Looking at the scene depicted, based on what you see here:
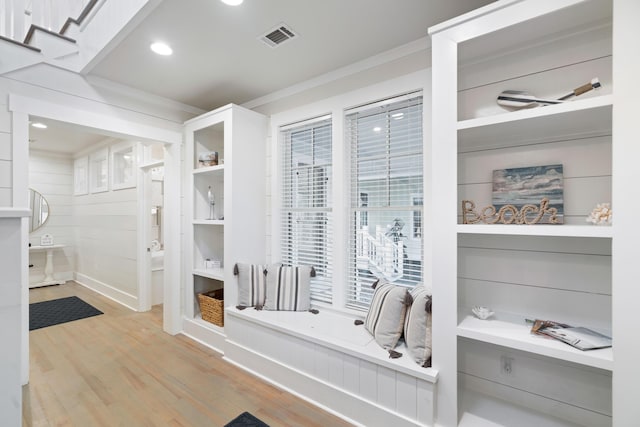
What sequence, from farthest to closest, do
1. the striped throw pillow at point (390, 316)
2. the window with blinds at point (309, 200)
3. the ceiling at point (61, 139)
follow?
the ceiling at point (61, 139)
the window with blinds at point (309, 200)
the striped throw pillow at point (390, 316)

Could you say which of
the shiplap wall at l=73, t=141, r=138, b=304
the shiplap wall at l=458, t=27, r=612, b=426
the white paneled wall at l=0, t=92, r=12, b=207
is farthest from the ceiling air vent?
the shiplap wall at l=73, t=141, r=138, b=304

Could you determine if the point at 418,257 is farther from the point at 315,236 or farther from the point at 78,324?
the point at 78,324

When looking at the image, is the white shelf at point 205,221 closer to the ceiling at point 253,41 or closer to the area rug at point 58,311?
the ceiling at point 253,41

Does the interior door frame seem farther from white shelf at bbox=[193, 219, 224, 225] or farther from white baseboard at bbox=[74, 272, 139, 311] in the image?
white baseboard at bbox=[74, 272, 139, 311]

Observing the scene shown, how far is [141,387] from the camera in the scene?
2.37 m

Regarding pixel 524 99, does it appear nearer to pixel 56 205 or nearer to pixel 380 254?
pixel 380 254

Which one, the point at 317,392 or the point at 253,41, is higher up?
the point at 253,41

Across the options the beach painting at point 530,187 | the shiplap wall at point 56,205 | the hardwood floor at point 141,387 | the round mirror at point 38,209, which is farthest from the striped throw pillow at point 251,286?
the round mirror at point 38,209

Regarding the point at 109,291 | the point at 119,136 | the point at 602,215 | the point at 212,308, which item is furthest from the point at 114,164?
the point at 602,215

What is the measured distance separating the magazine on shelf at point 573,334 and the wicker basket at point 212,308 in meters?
2.64

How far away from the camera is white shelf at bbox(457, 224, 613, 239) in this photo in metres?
1.31

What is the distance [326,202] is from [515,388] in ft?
6.17

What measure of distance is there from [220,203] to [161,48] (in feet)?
5.75

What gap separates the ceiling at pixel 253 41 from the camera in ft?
6.15
